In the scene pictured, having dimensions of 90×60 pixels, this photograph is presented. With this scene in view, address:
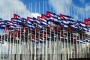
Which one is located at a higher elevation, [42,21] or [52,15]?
[52,15]

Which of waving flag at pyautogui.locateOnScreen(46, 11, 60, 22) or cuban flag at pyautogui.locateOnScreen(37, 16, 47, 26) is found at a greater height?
waving flag at pyautogui.locateOnScreen(46, 11, 60, 22)

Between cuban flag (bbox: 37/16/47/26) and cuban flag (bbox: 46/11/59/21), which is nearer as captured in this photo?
cuban flag (bbox: 46/11/59/21)

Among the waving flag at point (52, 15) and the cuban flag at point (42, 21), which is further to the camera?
the cuban flag at point (42, 21)

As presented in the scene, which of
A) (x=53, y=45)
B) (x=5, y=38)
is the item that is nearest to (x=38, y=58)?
(x=53, y=45)

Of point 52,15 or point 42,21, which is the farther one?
point 42,21

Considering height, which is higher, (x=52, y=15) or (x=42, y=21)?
(x=52, y=15)

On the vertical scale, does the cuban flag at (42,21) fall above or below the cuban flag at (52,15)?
below

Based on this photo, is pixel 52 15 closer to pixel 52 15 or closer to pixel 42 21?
pixel 52 15

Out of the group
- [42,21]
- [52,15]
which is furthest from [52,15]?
[42,21]

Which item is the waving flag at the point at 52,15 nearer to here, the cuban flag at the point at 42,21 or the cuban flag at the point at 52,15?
the cuban flag at the point at 52,15

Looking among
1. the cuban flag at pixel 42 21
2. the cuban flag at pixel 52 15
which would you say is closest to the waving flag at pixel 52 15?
the cuban flag at pixel 52 15

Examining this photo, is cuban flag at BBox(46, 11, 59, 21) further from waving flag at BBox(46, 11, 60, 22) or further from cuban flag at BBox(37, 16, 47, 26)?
cuban flag at BBox(37, 16, 47, 26)

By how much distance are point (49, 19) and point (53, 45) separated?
4399 millimetres

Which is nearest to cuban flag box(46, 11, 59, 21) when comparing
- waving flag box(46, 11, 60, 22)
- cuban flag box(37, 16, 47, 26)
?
waving flag box(46, 11, 60, 22)
